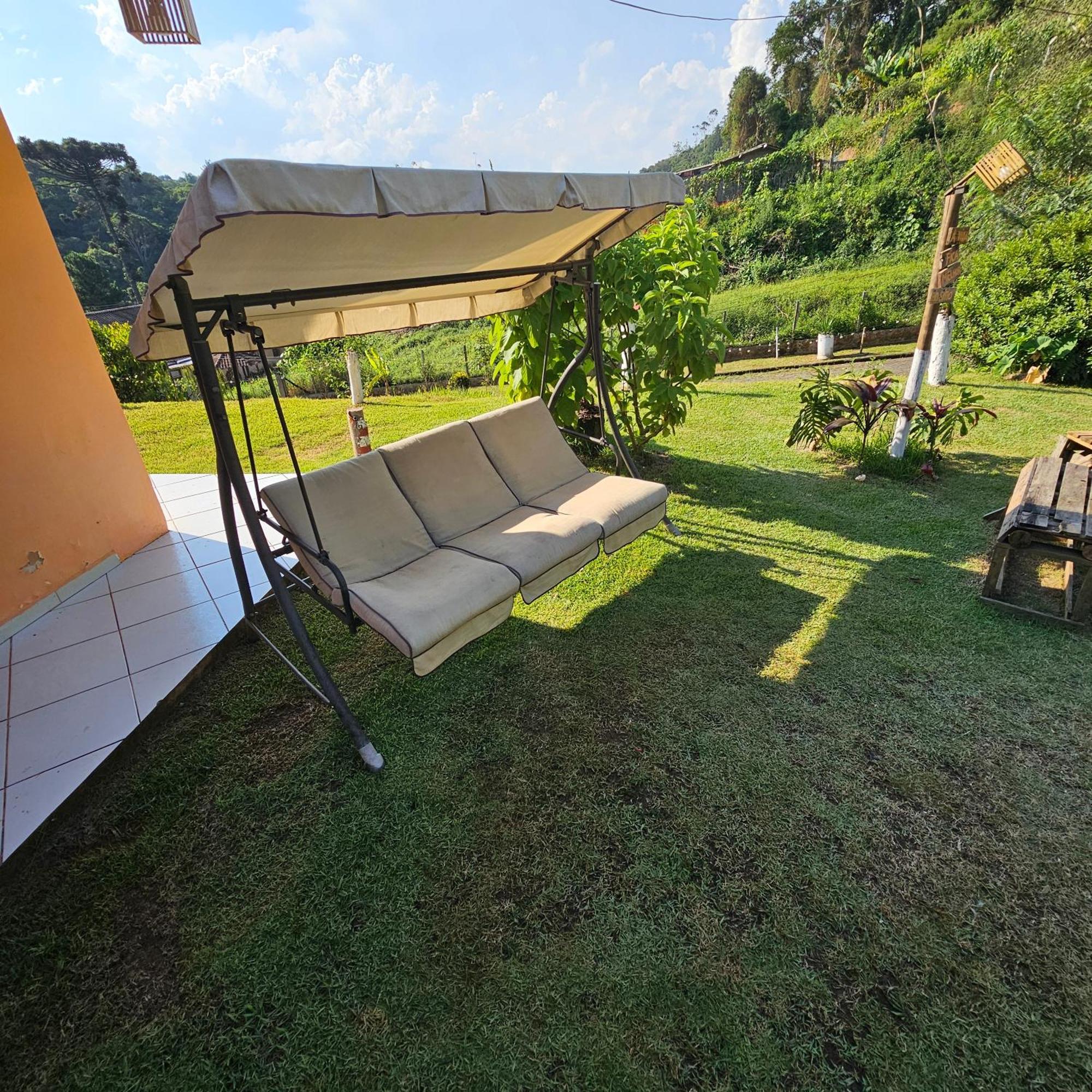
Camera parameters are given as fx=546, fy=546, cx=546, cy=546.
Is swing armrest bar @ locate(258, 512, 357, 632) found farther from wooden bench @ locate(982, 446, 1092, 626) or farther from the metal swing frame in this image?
wooden bench @ locate(982, 446, 1092, 626)

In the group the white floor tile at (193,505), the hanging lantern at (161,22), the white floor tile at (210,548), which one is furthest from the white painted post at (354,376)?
the hanging lantern at (161,22)

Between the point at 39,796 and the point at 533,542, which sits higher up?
the point at 533,542

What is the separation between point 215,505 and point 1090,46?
20.8 meters

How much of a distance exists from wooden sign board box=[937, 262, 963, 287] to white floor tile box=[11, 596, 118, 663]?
6.65 meters

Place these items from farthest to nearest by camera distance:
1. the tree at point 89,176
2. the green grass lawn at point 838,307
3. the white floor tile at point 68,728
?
the tree at point 89,176 → the green grass lawn at point 838,307 → the white floor tile at point 68,728

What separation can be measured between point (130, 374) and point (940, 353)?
13947 millimetres

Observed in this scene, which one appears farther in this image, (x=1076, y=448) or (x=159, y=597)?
(x=1076, y=448)

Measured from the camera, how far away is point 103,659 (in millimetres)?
3072

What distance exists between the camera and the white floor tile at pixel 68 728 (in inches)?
95.6

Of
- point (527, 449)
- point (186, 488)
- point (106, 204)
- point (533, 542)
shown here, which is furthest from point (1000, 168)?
point (106, 204)

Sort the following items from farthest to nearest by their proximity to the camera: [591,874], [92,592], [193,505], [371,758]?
[193,505]
[92,592]
[371,758]
[591,874]

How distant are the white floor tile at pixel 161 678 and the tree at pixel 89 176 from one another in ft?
141

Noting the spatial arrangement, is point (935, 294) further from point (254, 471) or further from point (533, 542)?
point (254, 471)

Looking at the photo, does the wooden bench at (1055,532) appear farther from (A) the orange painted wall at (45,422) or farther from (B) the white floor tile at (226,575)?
(A) the orange painted wall at (45,422)
